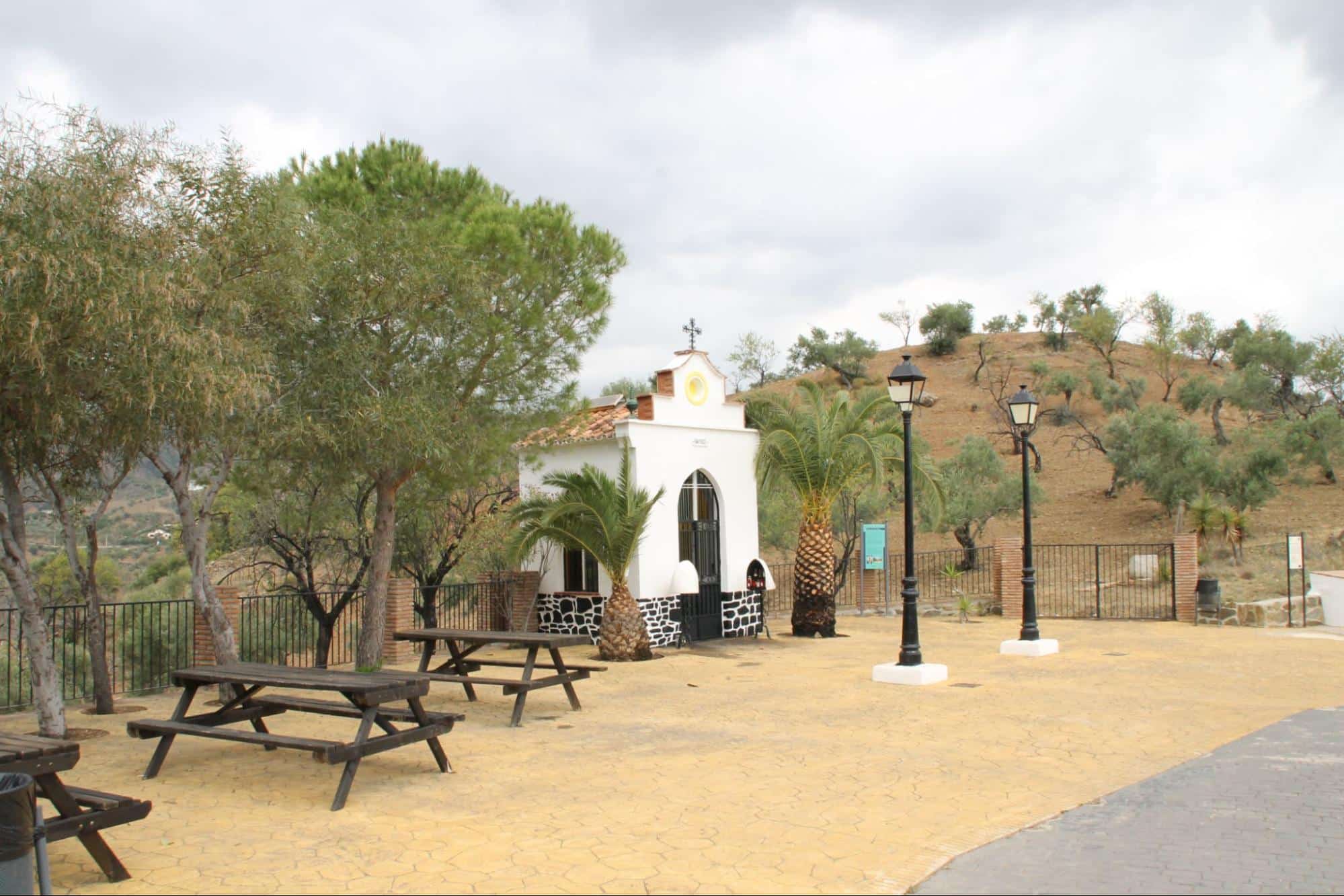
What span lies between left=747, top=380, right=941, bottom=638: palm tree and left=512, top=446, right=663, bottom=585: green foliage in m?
3.88

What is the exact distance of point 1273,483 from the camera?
34.4 m

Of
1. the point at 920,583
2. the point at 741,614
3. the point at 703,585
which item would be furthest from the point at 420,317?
the point at 920,583

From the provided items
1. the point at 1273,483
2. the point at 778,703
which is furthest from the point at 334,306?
the point at 1273,483

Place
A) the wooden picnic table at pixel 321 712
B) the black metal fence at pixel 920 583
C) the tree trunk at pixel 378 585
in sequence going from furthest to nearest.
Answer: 1. the black metal fence at pixel 920 583
2. the tree trunk at pixel 378 585
3. the wooden picnic table at pixel 321 712

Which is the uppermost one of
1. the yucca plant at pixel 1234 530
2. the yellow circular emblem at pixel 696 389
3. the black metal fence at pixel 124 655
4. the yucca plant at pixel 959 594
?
the yellow circular emblem at pixel 696 389

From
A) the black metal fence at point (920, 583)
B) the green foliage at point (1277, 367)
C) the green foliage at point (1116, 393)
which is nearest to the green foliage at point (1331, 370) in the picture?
the green foliage at point (1277, 367)

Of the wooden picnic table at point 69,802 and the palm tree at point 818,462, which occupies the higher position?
the palm tree at point 818,462

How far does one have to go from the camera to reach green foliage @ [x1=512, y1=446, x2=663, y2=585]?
611 inches

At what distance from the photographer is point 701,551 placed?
18453 millimetres

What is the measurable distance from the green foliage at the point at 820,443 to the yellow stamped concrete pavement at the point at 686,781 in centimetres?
536

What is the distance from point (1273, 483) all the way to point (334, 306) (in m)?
32.7

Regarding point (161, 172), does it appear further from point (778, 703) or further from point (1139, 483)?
point (1139, 483)

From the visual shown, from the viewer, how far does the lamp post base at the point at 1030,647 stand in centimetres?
1588

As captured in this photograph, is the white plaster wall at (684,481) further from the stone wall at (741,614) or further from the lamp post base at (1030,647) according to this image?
the lamp post base at (1030,647)
